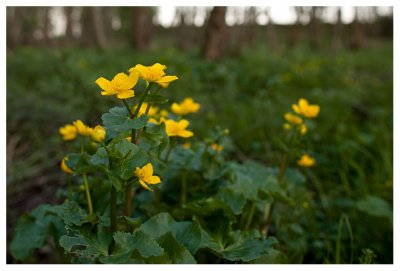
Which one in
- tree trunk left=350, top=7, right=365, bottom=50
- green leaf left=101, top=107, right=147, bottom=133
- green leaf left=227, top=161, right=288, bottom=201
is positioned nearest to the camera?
green leaf left=101, top=107, right=147, bottom=133

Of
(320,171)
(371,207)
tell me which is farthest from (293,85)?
(371,207)

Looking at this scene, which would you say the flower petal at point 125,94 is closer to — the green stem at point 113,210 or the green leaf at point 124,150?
the green leaf at point 124,150

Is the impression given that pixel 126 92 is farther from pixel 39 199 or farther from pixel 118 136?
pixel 39 199

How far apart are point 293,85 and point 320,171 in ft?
8.47

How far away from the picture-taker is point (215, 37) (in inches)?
220

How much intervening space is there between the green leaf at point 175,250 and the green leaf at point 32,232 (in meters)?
0.39

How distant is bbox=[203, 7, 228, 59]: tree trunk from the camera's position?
5.37m

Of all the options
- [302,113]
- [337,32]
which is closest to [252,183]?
[302,113]

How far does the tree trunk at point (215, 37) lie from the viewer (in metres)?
5.37

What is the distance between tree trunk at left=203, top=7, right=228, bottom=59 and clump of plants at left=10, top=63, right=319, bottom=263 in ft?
12.5

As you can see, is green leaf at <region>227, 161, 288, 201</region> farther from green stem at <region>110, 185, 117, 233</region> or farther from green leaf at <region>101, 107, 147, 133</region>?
green leaf at <region>101, 107, 147, 133</region>

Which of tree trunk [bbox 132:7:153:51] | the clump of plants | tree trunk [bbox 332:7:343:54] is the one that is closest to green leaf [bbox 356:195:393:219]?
the clump of plants

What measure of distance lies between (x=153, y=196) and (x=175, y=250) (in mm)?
419

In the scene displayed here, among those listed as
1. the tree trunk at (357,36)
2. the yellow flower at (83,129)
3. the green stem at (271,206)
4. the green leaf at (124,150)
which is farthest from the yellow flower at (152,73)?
the tree trunk at (357,36)
